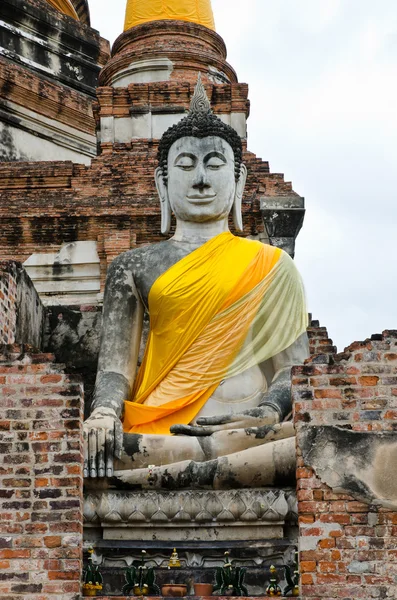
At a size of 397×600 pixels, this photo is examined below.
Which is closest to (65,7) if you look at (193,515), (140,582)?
(193,515)

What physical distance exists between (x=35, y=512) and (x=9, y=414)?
23.6 inches

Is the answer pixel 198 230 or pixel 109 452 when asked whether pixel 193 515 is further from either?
pixel 198 230

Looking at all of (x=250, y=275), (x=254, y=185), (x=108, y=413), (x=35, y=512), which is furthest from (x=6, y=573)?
(x=254, y=185)

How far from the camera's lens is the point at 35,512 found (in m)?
8.24

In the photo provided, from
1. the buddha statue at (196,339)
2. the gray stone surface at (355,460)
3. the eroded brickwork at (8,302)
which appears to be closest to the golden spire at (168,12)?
the buddha statue at (196,339)

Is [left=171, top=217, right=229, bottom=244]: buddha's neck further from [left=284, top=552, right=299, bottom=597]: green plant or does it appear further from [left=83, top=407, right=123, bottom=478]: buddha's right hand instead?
[left=284, top=552, right=299, bottom=597]: green plant

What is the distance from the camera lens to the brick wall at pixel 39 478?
26.5 feet

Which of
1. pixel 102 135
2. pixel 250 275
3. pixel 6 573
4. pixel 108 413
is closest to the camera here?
pixel 6 573

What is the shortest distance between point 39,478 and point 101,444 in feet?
5.27

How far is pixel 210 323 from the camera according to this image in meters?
11.2

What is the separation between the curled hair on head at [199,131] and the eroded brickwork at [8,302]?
1520mm

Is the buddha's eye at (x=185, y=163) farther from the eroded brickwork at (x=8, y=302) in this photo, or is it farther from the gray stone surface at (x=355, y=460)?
the gray stone surface at (x=355, y=460)

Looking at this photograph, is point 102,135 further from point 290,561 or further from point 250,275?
point 290,561

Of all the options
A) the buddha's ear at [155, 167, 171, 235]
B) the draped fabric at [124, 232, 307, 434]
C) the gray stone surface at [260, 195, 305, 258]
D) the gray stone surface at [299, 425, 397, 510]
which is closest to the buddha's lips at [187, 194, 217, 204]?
the buddha's ear at [155, 167, 171, 235]
